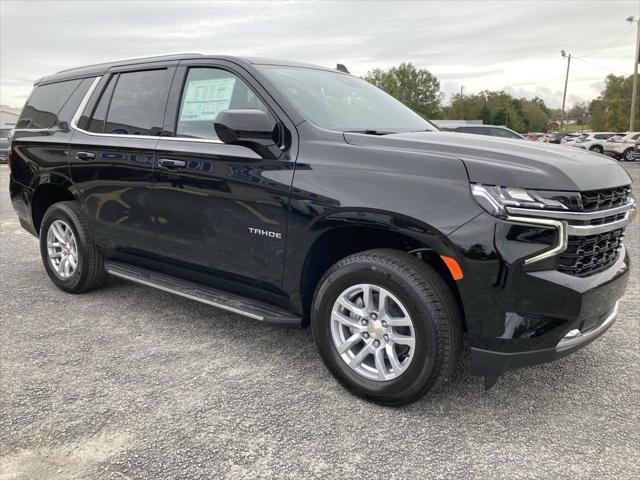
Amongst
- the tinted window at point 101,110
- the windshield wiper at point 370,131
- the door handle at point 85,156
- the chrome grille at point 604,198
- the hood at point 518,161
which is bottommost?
the chrome grille at point 604,198

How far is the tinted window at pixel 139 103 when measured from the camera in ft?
13.0

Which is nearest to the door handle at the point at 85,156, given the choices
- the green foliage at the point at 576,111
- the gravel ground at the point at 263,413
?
the gravel ground at the point at 263,413

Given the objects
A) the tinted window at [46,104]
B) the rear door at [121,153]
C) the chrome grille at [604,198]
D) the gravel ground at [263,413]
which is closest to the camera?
the gravel ground at [263,413]

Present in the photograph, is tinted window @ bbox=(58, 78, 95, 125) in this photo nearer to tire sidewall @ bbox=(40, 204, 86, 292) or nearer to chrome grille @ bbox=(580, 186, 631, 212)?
tire sidewall @ bbox=(40, 204, 86, 292)

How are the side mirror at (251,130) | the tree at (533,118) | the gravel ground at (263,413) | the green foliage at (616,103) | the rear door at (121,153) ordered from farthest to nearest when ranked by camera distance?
the tree at (533,118) < the green foliage at (616,103) < the rear door at (121,153) < the side mirror at (251,130) < the gravel ground at (263,413)

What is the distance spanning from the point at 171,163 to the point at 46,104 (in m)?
2.11

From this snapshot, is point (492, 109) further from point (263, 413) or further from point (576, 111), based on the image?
point (263, 413)

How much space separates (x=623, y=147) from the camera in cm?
2970

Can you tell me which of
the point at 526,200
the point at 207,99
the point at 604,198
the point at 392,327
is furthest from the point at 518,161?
the point at 207,99

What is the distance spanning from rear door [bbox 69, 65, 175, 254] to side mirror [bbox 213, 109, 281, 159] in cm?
88

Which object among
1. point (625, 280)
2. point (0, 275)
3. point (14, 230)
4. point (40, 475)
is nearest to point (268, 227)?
point (40, 475)

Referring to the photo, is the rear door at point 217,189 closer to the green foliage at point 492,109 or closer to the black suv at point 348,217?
the black suv at point 348,217

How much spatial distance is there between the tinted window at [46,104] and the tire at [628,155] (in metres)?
29.9

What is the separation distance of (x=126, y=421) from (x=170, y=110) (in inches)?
83.2
